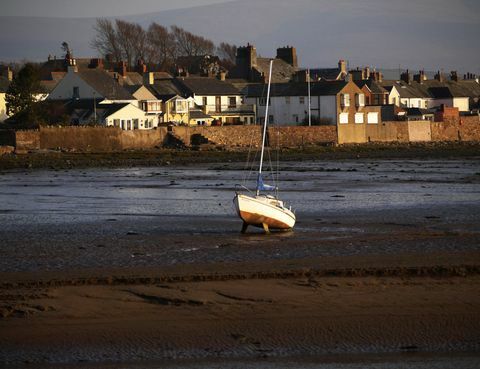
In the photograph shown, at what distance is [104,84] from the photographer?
3381 inches

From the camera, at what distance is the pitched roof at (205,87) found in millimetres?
95500

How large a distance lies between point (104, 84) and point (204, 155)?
55.4 feet

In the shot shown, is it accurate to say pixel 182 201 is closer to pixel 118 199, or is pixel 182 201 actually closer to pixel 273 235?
pixel 118 199

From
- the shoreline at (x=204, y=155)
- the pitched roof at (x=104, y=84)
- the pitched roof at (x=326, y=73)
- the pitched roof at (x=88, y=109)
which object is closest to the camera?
the shoreline at (x=204, y=155)

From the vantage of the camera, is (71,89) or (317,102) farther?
(317,102)

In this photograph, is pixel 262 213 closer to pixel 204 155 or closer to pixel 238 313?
pixel 238 313

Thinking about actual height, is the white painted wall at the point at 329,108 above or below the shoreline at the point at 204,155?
above

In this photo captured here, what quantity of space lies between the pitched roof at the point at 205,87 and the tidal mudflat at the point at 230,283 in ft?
199

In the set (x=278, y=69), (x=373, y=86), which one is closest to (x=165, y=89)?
(x=278, y=69)

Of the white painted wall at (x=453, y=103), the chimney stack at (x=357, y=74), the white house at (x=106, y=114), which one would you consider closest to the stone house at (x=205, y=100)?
the white house at (x=106, y=114)

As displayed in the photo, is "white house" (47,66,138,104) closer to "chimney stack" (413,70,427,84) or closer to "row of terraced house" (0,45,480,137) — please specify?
"row of terraced house" (0,45,480,137)

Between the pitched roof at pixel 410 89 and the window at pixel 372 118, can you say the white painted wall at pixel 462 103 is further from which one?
the window at pixel 372 118

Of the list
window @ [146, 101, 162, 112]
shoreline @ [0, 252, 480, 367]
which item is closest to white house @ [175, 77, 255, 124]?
window @ [146, 101, 162, 112]

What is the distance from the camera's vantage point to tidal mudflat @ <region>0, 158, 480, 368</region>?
1452 centimetres
